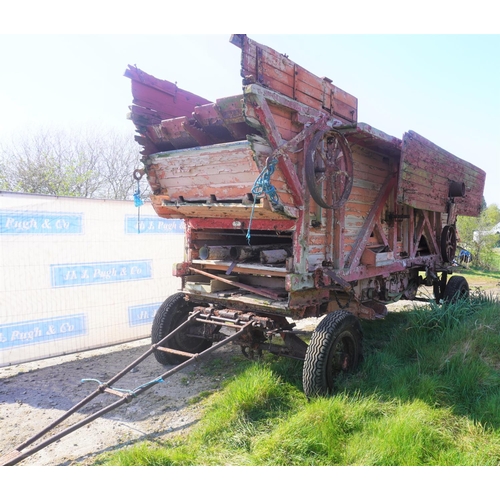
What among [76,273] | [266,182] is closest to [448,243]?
[266,182]

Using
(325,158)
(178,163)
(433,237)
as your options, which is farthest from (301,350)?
(433,237)

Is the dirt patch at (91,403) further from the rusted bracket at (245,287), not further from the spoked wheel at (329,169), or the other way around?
the spoked wheel at (329,169)

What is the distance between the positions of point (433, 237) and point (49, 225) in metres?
6.44

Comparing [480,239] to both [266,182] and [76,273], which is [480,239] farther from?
[76,273]

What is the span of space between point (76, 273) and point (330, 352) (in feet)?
12.8

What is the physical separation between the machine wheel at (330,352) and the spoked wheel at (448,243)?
410 cm

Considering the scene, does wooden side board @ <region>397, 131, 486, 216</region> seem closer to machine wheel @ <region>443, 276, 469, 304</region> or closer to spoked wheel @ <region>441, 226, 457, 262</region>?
spoked wheel @ <region>441, 226, 457, 262</region>

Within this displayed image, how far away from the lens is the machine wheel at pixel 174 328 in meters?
4.95

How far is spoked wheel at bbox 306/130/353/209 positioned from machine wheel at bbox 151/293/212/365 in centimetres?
225

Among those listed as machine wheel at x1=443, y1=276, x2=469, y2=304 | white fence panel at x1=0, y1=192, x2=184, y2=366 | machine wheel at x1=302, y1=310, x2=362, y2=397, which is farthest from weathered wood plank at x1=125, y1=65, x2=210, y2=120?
machine wheel at x1=443, y1=276, x2=469, y2=304

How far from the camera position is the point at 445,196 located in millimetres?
6648

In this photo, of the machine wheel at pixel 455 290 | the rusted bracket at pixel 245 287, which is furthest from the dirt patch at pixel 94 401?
the machine wheel at pixel 455 290

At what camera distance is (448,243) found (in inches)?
293

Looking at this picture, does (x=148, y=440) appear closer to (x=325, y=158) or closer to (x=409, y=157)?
(x=325, y=158)
